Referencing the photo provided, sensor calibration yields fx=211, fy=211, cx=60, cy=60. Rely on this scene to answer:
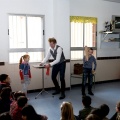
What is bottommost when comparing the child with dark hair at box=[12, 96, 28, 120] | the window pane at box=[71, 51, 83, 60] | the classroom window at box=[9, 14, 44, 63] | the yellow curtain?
the child with dark hair at box=[12, 96, 28, 120]

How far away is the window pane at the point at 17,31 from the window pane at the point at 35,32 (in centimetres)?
15

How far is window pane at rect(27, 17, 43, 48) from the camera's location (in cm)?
571

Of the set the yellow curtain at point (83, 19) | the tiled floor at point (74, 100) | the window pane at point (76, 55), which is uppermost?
the yellow curtain at point (83, 19)

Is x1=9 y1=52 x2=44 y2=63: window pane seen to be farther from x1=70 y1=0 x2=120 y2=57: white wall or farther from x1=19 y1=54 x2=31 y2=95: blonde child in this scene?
x1=70 y1=0 x2=120 y2=57: white wall

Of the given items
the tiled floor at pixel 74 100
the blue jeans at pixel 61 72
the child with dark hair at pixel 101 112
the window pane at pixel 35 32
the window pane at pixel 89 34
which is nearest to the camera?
the child with dark hair at pixel 101 112

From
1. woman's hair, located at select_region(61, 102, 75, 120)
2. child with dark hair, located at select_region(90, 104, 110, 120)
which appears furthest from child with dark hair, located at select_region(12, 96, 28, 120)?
child with dark hair, located at select_region(90, 104, 110, 120)

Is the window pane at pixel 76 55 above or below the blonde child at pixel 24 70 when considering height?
above

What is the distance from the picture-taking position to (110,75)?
7242 mm

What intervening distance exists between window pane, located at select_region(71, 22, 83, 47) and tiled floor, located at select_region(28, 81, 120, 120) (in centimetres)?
138

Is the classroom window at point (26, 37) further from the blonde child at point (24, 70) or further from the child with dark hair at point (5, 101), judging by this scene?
the child with dark hair at point (5, 101)

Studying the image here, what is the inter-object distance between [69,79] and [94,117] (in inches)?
163

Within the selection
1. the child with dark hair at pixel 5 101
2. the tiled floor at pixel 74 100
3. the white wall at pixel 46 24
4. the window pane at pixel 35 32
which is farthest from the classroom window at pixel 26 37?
the child with dark hair at pixel 5 101

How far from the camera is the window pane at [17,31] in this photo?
5459 millimetres

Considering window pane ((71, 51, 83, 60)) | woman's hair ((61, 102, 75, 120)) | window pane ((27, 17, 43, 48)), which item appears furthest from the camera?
window pane ((71, 51, 83, 60))
